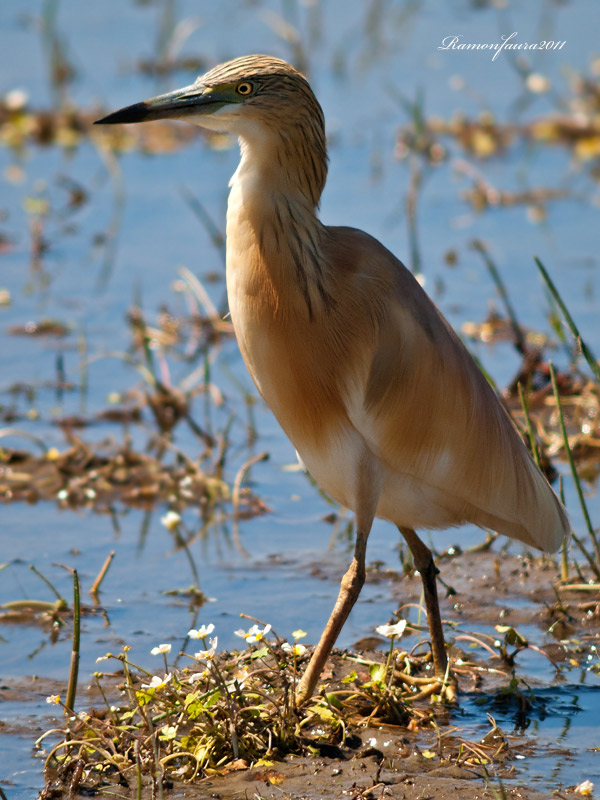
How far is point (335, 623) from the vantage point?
4184mm

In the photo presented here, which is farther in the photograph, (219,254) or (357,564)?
(219,254)

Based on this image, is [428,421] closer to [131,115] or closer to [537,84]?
[131,115]

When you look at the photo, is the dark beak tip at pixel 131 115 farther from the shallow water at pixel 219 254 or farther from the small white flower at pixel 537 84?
the small white flower at pixel 537 84

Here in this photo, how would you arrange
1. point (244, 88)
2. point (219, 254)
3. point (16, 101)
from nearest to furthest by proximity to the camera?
point (244, 88) < point (219, 254) < point (16, 101)

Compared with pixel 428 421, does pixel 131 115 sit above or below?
above

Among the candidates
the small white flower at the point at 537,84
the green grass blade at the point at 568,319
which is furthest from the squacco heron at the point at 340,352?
the small white flower at the point at 537,84

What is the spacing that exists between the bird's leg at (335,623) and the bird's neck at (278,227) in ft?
2.57

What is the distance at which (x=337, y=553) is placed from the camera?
18.3 feet

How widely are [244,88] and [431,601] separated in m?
1.79

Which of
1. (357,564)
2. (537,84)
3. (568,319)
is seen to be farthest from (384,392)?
(537,84)

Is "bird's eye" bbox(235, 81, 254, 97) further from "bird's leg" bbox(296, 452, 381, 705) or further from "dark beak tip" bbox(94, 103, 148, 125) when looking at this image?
"bird's leg" bbox(296, 452, 381, 705)

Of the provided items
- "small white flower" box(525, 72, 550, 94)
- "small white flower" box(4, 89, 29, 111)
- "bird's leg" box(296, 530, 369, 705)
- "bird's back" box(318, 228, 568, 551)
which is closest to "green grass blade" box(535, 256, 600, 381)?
"bird's back" box(318, 228, 568, 551)

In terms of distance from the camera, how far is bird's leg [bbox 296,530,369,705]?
4.14 m

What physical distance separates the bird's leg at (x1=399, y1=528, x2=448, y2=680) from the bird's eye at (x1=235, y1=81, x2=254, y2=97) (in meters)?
1.59
